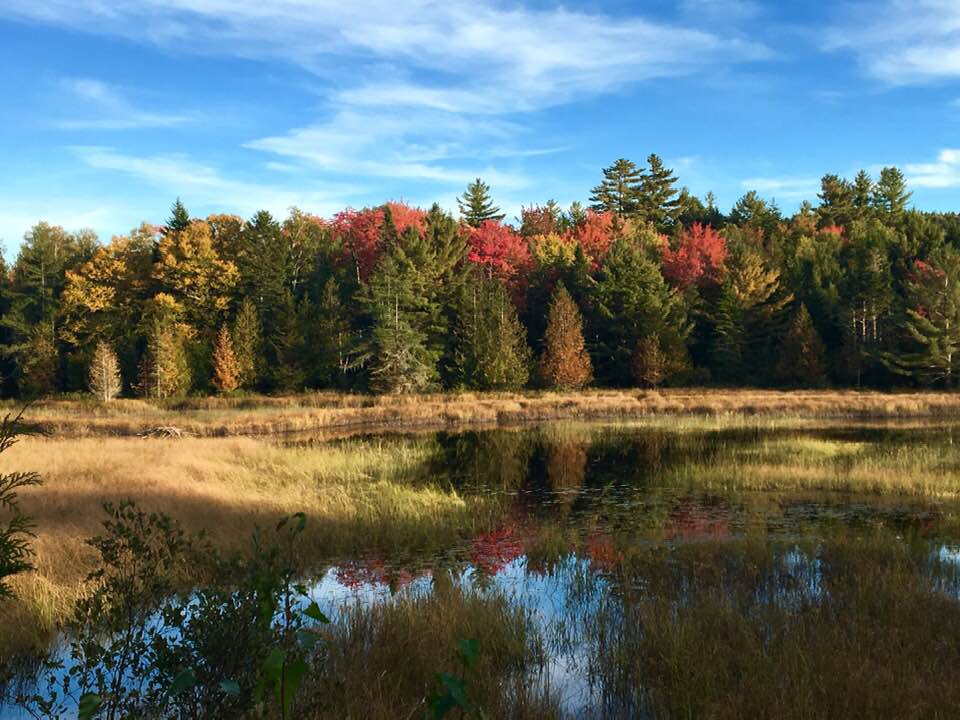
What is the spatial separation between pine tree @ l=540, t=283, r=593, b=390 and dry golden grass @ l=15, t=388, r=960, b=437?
18.8 ft

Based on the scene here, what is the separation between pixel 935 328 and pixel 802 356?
9.00 meters

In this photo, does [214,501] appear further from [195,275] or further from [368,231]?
[368,231]

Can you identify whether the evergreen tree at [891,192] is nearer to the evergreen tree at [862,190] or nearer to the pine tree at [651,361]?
the evergreen tree at [862,190]

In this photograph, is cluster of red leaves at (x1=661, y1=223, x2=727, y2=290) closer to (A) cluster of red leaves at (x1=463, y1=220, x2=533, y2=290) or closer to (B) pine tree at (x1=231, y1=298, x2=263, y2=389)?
(A) cluster of red leaves at (x1=463, y1=220, x2=533, y2=290)

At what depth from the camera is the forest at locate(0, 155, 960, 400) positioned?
2231 inches

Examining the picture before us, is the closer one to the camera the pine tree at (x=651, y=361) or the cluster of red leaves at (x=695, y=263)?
the pine tree at (x=651, y=361)

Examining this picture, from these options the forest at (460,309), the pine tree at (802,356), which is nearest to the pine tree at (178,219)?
the forest at (460,309)

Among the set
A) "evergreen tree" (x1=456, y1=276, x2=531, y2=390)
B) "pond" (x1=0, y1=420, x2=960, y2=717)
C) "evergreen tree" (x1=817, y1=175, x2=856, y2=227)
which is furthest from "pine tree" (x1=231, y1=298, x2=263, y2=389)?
"evergreen tree" (x1=817, y1=175, x2=856, y2=227)

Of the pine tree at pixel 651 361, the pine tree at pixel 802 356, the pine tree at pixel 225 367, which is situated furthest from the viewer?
the pine tree at pixel 651 361

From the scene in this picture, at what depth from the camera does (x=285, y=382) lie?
58.6m

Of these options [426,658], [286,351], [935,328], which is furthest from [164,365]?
[935,328]

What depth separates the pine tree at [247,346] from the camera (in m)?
57.8

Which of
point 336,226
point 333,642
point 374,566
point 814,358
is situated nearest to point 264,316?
point 336,226

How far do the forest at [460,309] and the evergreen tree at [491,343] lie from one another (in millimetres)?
155
